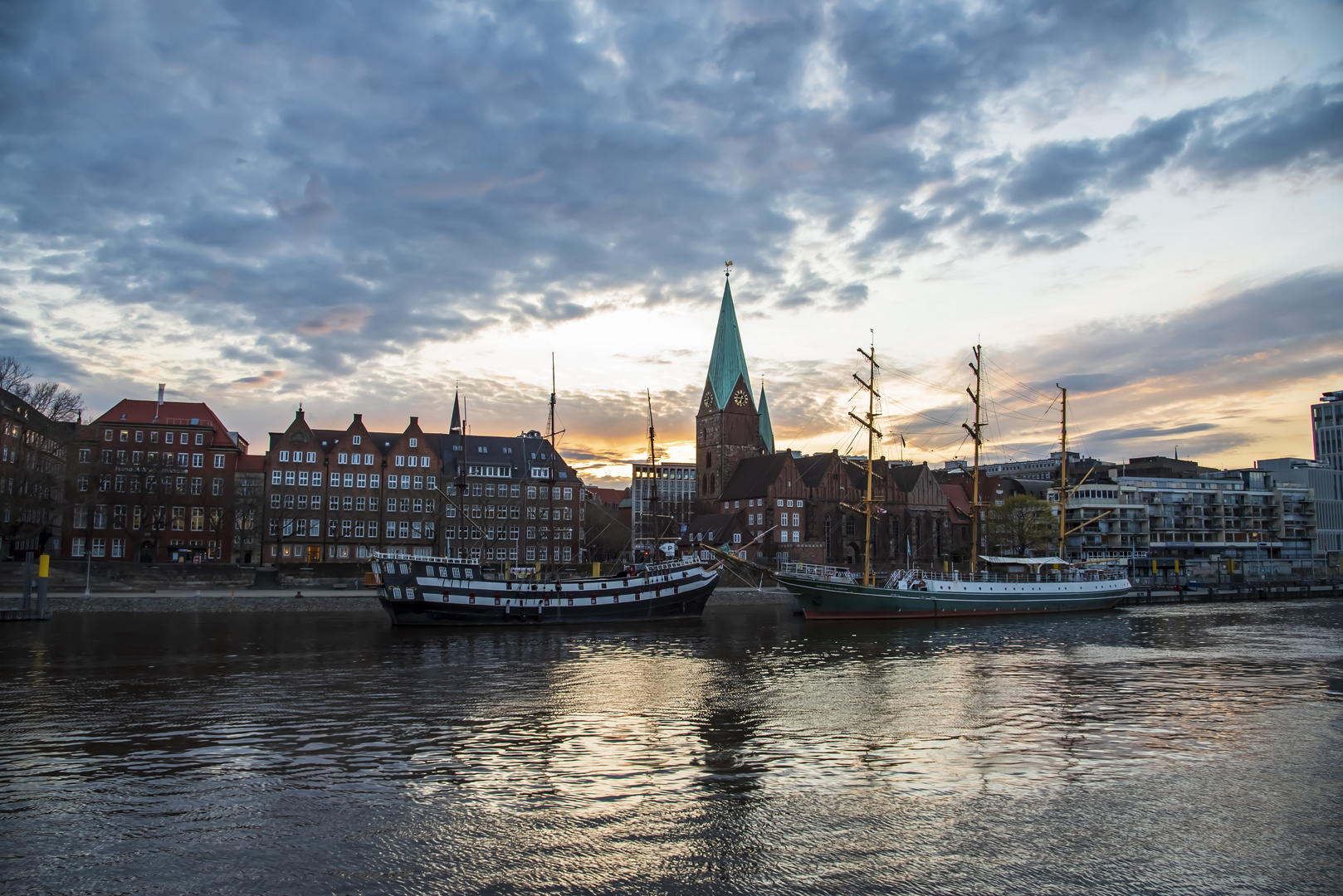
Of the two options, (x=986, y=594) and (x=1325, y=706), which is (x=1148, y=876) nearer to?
(x=1325, y=706)

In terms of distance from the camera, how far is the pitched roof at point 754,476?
376 ft

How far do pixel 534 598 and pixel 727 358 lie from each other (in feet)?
264

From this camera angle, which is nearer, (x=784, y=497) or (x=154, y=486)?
(x=154, y=486)

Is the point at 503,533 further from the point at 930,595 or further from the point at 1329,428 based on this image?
the point at 1329,428

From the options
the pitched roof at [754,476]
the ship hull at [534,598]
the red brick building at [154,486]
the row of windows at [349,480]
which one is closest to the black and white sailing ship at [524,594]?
the ship hull at [534,598]

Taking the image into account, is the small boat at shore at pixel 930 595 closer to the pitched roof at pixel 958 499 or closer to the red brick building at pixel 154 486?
the red brick building at pixel 154 486

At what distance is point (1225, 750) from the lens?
61.8 feet

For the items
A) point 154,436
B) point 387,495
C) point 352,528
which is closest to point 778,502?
point 387,495

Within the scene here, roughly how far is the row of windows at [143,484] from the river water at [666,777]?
54.3 metres

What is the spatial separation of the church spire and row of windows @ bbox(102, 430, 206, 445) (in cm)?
6511

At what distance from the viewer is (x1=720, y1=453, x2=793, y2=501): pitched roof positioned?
11469cm

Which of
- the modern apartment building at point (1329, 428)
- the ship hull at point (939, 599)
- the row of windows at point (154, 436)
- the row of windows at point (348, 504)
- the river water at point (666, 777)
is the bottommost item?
the ship hull at point (939, 599)

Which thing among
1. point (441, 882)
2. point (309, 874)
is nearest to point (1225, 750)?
Answer: point (441, 882)

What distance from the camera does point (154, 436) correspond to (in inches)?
3612
